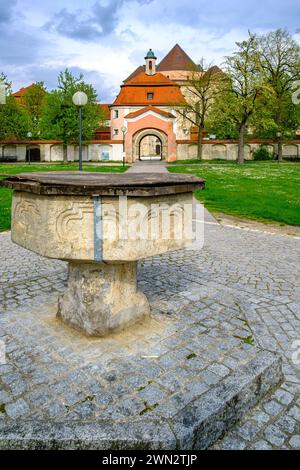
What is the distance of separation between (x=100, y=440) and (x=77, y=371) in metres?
0.67

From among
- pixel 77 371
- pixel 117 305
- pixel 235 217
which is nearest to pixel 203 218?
pixel 235 217

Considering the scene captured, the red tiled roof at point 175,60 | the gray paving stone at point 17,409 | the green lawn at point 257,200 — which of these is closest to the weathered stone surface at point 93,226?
the gray paving stone at point 17,409

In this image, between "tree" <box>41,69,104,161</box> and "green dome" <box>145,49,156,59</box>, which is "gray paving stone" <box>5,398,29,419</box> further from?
"green dome" <box>145,49,156,59</box>

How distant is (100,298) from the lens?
3145mm

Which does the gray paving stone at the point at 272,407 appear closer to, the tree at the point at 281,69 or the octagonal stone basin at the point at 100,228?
the octagonal stone basin at the point at 100,228

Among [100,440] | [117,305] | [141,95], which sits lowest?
[100,440]

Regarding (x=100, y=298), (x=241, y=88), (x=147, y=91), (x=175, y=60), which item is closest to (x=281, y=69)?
(x=241, y=88)

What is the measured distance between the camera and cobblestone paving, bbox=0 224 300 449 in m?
2.34

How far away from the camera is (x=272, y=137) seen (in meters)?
40.9

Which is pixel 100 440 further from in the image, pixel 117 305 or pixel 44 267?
pixel 44 267

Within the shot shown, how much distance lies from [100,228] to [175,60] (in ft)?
205

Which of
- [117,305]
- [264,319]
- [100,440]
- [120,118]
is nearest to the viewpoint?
[100,440]

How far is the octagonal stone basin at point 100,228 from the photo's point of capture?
267 cm

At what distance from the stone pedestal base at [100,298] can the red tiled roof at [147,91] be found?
149ft
